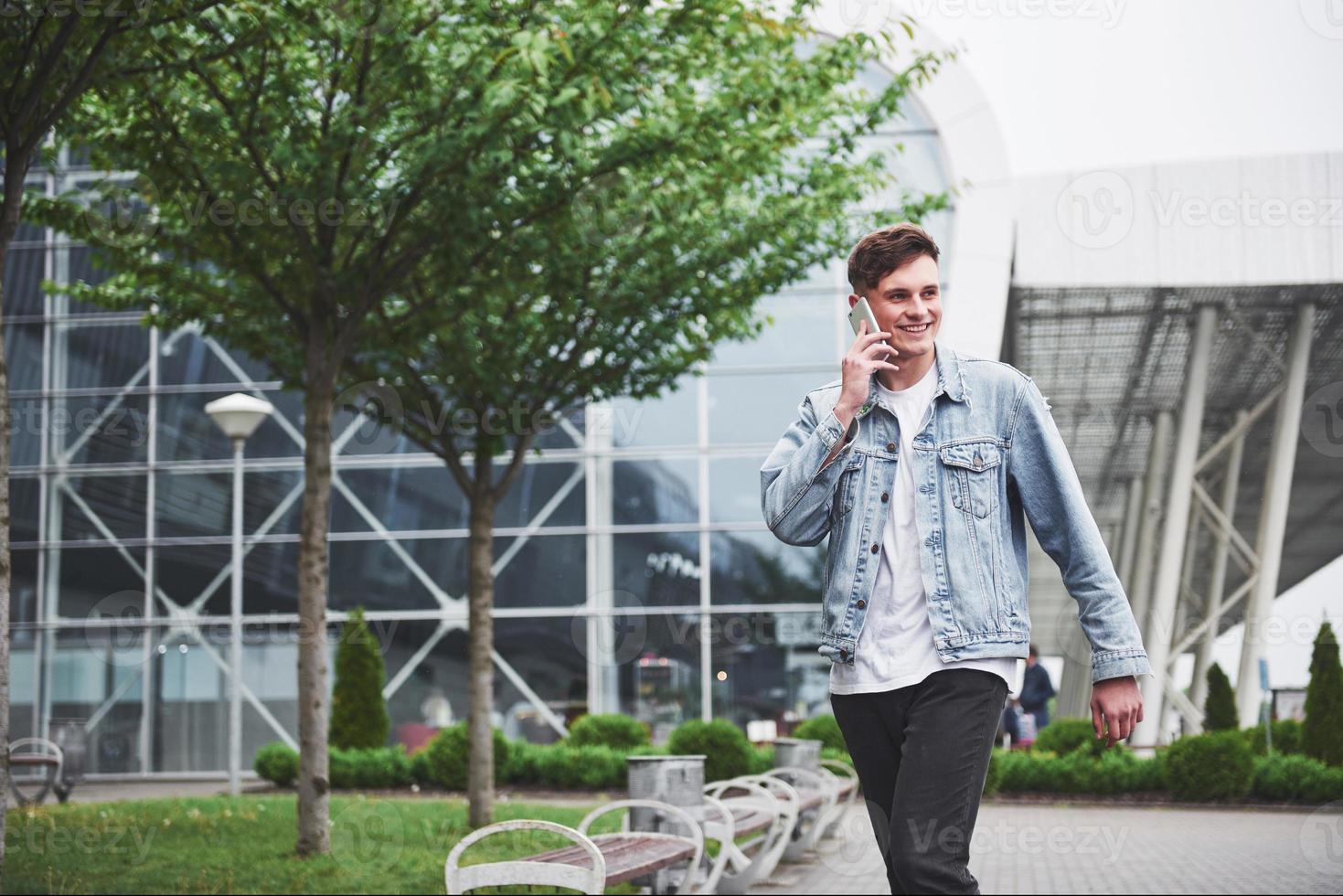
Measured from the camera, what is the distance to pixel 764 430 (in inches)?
840

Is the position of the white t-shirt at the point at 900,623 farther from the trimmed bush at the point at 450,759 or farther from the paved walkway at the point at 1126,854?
the trimmed bush at the point at 450,759

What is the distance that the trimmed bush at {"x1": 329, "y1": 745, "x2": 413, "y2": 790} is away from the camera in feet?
59.0

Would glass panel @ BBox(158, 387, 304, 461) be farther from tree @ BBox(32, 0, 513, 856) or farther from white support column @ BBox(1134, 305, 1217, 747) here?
white support column @ BBox(1134, 305, 1217, 747)

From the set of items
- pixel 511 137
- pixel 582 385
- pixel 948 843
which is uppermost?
pixel 511 137

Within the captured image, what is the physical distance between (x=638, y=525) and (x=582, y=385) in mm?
9551

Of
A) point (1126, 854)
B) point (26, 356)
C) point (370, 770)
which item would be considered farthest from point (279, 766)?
point (1126, 854)

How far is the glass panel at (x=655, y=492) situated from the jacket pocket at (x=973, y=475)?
59.1 feet

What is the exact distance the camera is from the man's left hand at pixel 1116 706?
297 cm

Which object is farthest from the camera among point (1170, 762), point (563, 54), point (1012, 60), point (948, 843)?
point (1012, 60)

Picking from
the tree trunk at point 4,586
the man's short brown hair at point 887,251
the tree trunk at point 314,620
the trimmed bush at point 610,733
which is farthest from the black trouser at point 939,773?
the trimmed bush at point 610,733

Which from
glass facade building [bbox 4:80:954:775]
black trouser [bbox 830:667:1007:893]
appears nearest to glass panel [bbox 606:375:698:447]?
glass facade building [bbox 4:80:954:775]

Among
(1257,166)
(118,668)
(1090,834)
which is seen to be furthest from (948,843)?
(118,668)

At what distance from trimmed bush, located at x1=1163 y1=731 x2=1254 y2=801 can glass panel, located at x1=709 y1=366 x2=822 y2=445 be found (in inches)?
282

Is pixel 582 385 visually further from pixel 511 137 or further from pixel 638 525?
pixel 638 525
